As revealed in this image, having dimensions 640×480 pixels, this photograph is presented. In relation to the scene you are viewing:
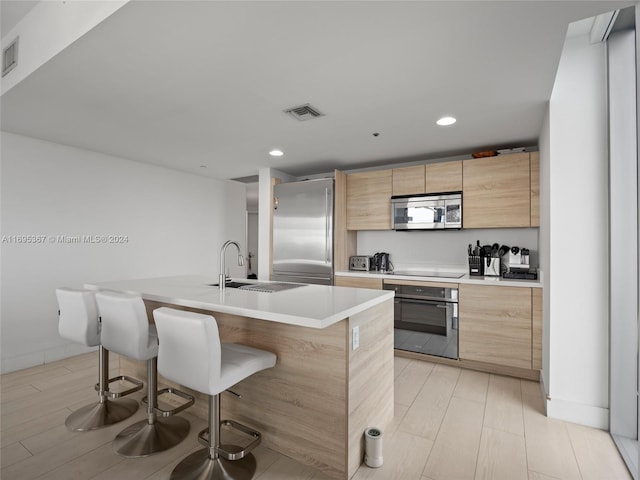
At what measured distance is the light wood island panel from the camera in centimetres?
176

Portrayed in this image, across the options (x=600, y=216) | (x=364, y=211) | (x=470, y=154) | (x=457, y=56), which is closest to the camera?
(x=457, y=56)

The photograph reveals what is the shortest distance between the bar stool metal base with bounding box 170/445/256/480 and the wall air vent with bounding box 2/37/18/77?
2859 mm

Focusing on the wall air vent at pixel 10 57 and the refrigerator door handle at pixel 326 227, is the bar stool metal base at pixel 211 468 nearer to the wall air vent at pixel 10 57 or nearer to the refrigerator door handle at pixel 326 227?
the refrigerator door handle at pixel 326 227

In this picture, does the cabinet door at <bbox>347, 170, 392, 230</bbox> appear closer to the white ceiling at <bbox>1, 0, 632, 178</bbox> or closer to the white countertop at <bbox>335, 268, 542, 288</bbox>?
the white ceiling at <bbox>1, 0, 632, 178</bbox>

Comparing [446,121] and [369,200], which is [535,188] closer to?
[446,121]

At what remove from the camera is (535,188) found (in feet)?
10.7

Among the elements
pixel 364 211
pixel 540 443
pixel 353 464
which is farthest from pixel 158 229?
pixel 540 443

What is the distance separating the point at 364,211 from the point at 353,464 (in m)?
3.00

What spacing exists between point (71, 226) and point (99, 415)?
2.35m

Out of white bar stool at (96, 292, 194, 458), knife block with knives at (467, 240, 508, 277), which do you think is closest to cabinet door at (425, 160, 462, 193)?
knife block with knives at (467, 240, 508, 277)

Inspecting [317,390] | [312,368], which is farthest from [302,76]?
[317,390]

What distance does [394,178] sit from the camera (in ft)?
13.4

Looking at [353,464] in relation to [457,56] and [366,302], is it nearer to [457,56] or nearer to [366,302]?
[366,302]

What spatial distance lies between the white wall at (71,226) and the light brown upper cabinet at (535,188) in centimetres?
450
